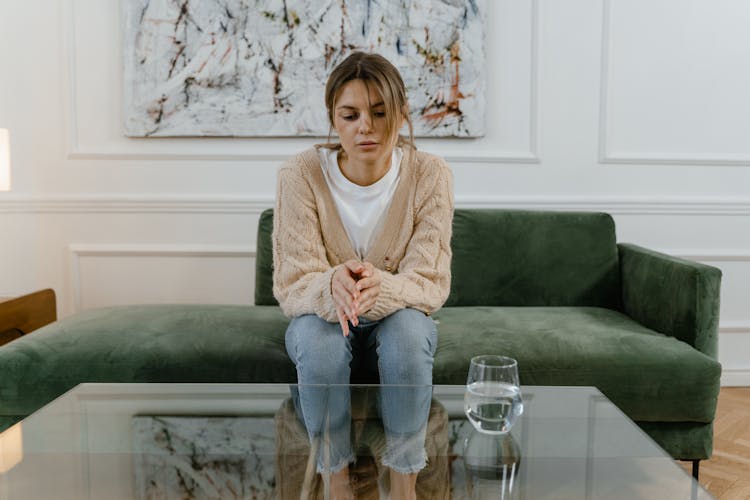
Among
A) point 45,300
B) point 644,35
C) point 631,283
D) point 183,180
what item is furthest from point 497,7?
point 45,300

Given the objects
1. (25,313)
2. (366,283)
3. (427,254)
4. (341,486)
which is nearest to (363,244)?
(427,254)

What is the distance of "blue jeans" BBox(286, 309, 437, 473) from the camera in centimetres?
109

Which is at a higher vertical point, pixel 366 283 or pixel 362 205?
pixel 362 205

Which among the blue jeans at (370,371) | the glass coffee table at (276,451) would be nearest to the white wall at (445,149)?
the blue jeans at (370,371)

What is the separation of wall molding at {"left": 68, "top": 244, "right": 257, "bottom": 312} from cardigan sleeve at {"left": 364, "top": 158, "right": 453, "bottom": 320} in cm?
106

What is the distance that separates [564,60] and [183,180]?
1514 millimetres

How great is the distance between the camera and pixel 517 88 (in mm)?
2648

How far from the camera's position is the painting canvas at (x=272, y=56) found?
2.55 metres

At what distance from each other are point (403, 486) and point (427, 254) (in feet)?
2.62

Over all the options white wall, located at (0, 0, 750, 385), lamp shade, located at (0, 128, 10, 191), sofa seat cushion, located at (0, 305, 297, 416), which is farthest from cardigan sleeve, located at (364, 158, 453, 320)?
lamp shade, located at (0, 128, 10, 191)

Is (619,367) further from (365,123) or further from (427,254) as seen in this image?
(365,123)

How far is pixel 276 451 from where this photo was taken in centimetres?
109

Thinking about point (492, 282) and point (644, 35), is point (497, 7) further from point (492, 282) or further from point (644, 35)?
point (492, 282)

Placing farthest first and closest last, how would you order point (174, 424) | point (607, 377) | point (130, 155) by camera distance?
1. point (130, 155)
2. point (607, 377)
3. point (174, 424)
